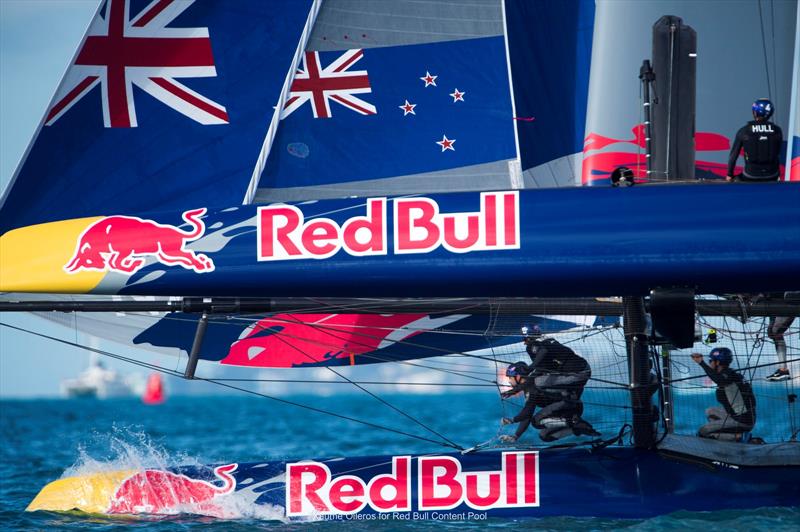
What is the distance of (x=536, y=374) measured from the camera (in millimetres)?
7227

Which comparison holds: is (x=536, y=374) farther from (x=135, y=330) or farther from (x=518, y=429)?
(x=135, y=330)

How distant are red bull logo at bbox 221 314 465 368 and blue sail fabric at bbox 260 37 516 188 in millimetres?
956

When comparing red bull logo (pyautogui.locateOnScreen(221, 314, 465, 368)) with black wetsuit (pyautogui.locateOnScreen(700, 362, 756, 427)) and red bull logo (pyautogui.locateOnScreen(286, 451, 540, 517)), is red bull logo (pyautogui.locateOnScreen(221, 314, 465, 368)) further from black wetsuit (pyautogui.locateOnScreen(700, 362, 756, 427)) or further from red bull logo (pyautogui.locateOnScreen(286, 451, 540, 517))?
black wetsuit (pyautogui.locateOnScreen(700, 362, 756, 427))

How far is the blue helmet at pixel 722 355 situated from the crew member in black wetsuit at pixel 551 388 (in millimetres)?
686

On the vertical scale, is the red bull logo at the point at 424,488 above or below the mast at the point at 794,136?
below

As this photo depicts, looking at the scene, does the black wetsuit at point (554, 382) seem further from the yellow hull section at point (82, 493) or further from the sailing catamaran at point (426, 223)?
the yellow hull section at point (82, 493)

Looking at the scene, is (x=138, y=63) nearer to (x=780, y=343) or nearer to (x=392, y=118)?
(x=392, y=118)

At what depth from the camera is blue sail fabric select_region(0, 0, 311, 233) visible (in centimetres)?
780

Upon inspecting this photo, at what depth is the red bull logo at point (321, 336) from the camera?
7.84 meters

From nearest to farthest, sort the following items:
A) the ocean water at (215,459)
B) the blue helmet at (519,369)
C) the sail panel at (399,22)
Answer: the ocean water at (215,459) → the blue helmet at (519,369) → the sail panel at (399,22)

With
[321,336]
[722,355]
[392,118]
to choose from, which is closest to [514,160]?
[392,118]

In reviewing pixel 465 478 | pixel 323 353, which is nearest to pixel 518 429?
pixel 465 478

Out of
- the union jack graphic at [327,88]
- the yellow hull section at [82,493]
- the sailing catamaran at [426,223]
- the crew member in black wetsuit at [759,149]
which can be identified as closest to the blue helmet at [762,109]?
the crew member in black wetsuit at [759,149]

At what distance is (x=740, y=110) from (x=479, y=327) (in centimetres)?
240
